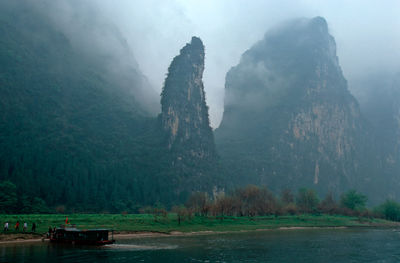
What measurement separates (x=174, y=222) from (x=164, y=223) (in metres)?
2.29

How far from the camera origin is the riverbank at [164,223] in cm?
4500

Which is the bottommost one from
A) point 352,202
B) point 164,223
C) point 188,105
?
point 164,223

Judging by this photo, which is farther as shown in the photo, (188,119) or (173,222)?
(188,119)

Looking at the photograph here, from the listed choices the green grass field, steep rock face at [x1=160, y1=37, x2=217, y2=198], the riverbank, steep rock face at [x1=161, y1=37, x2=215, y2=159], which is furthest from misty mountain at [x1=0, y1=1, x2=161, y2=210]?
the riverbank

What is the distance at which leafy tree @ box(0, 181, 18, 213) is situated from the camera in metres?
63.8

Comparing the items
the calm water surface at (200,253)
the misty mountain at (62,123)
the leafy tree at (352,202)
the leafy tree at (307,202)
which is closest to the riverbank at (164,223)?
the leafy tree at (307,202)

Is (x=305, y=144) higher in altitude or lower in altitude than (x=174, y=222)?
higher

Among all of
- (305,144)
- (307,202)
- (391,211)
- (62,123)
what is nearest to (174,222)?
(307,202)

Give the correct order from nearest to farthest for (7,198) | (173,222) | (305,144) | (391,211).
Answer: (173,222)
(7,198)
(391,211)
(305,144)

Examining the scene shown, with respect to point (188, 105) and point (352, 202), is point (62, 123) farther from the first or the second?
point (352, 202)

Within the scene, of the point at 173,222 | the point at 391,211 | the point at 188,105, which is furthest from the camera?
the point at 188,105

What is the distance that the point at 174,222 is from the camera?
188 ft

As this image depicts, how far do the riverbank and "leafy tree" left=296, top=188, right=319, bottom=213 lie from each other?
567cm

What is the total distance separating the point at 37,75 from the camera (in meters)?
126
